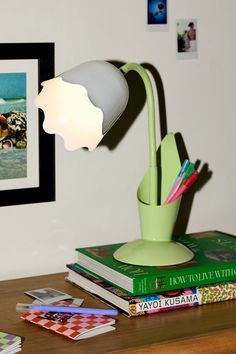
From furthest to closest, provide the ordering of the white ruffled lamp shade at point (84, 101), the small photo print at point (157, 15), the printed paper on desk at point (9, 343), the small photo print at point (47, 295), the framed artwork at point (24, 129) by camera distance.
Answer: the small photo print at point (157, 15)
the framed artwork at point (24, 129)
the small photo print at point (47, 295)
the white ruffled lamp shade at point (84, 101)
the printed paper on desk at point (9, 343)

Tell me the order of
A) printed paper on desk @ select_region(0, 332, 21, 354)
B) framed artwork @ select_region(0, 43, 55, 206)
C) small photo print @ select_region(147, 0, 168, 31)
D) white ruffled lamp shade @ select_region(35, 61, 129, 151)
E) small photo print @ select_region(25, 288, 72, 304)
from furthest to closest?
small photo print @ select_region(147, 0, 168, 31) < framed artwork @ select_region(0, 43, 55, 206) < small photo print @ select_region(25, 288, 72, 304) < white ruffled lamp shade @ select_region(35, 61, 129, 151) < printed paper on desk @ select_region(0, 332, 21, 354)

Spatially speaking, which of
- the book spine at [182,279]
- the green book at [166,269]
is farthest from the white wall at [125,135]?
the book spine at [182,279]

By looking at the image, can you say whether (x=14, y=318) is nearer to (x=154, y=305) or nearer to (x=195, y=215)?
(x=154, y=305)

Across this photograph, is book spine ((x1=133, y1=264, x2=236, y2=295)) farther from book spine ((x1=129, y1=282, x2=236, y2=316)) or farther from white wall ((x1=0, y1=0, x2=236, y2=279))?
white wall ((x1=0, y1=0, x2=236, y2=279))

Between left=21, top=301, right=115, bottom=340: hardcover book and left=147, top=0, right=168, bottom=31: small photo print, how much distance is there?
0.74 m

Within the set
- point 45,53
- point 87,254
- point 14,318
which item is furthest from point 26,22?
point 14,318

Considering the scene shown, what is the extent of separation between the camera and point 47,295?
175 centimetres

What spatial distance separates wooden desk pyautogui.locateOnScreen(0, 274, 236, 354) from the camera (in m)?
1.51

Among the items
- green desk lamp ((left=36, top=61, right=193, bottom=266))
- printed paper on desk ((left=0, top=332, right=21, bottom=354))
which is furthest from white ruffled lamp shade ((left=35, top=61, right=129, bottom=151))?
printed paper on desk ((left=0, top=332, right=21, bottom=354))

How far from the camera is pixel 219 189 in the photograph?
216cm

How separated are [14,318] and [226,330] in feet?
1.36

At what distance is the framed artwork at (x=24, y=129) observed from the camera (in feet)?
5.99

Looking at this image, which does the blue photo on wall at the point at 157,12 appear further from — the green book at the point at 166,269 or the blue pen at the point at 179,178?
the green book at the point at 166,269

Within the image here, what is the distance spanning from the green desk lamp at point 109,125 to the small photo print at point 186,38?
0.30 meters
